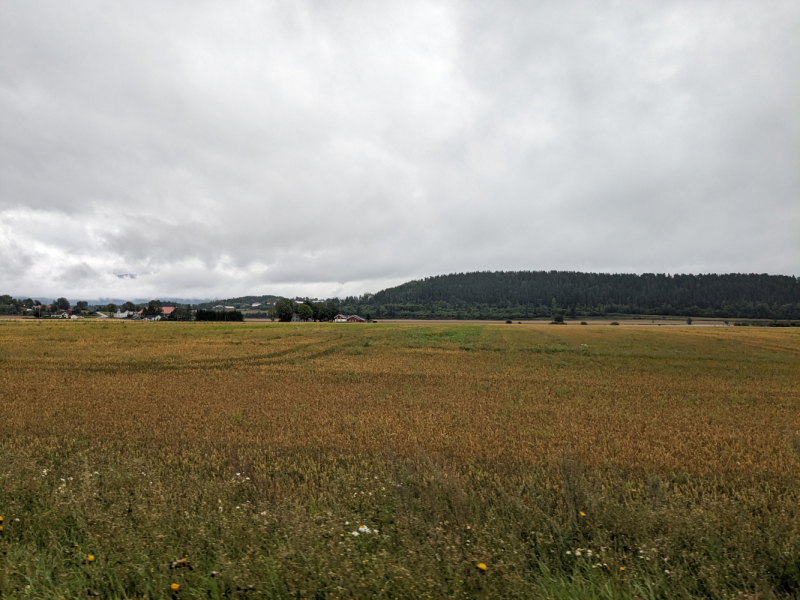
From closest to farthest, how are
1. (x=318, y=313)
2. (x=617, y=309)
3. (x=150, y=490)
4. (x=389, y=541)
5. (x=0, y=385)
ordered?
(x=389, y=541)
(x=150, y=490)
(x=0, y=385)
(x=318, y=313)
(x=617, y=309)

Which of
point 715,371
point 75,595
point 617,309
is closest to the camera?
point 75,595

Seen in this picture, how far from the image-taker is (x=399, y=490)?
6977mm

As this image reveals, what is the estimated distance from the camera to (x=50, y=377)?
20.4 metres

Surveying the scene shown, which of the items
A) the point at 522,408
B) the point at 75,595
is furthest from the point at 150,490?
the point at 522,408

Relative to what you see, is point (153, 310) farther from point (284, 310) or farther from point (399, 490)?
point (399, 490)

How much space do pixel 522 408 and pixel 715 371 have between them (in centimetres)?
1786

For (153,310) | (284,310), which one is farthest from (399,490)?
(153,310)

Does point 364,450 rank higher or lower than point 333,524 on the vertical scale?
lower

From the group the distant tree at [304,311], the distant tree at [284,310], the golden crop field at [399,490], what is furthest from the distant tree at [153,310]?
the golden crop field at [399,490]

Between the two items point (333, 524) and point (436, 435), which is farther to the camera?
point (436, 435)

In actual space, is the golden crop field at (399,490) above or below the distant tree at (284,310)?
below

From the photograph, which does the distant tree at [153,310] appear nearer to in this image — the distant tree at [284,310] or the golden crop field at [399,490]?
the distant tree at [284,310]

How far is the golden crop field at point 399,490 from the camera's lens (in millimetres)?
4262

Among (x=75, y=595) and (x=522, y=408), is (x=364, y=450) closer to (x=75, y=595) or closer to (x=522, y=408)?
(x=75, y=595)
